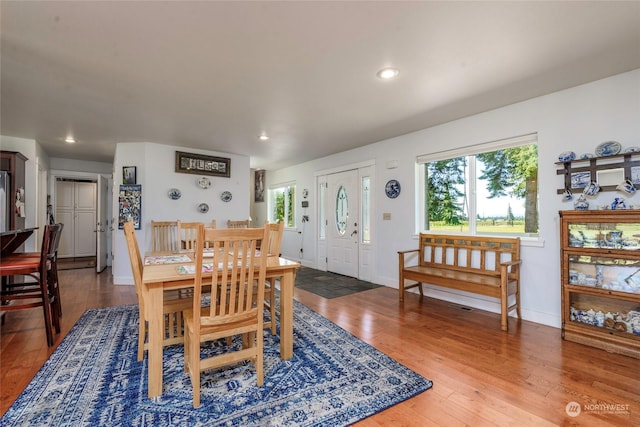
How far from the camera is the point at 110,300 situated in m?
3.72

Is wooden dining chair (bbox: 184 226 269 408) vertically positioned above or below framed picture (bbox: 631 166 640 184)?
below

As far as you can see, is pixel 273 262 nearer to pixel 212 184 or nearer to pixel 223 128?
pixel 223 128

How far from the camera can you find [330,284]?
4.61m

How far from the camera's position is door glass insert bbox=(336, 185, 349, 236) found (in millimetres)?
5285

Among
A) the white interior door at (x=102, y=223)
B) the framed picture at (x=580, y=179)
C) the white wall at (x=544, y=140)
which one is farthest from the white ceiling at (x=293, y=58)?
the white interior door at (x=102, y=223)

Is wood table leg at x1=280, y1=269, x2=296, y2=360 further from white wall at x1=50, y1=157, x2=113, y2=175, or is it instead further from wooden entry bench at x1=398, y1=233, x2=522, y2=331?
white wall at x1=50, y1=157, x2=113, y2=175

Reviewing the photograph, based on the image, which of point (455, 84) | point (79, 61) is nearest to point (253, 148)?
point (79, 61)

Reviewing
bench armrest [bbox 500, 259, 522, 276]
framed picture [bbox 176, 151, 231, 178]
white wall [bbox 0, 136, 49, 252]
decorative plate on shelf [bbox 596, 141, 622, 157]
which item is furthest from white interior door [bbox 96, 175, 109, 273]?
decorative plate on shelf [bbox 596, 141, 622, 157]

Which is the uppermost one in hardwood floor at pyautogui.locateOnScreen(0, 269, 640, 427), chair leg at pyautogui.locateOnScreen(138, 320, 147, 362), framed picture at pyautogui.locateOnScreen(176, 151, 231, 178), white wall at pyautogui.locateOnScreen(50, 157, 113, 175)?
white wall at pyautogui.locateOnScreen(50, 157, 113, 175)

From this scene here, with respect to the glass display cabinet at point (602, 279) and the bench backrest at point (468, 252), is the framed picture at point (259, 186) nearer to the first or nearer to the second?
the bench backrest at point (468, 252)

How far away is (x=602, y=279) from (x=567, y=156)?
1.12 metres

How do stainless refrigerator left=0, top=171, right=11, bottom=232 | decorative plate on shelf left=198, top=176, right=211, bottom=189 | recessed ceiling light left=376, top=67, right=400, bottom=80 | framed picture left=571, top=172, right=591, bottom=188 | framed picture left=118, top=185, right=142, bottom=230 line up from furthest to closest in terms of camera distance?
decorative plate on shelf left=198, top=176, right=211, bottom=189 → framed picture left=118, top=185, right=142, bottom=230 → stainless refrigerator left=0, top=171, right=11, bottom=232 → framed picture left=571, top=172, right=591, bottom=188 → recessed ceiling light left=376, top=67, right=400, bottom=80

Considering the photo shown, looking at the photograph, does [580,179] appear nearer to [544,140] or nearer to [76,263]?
[544,140]

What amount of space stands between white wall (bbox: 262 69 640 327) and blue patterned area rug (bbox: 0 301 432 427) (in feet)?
6.20
